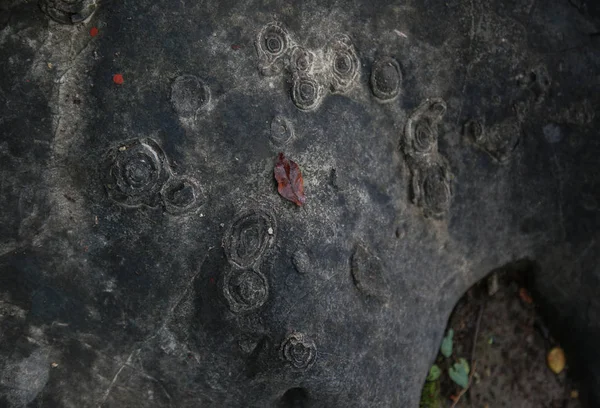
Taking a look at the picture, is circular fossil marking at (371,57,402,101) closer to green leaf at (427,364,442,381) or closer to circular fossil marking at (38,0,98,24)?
circular fossil marking at (38,0,98,24)

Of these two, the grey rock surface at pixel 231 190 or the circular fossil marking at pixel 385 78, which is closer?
the grey rock surface at pixel 231 190

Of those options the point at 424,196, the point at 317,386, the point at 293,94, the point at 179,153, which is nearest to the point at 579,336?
the point at 424,196

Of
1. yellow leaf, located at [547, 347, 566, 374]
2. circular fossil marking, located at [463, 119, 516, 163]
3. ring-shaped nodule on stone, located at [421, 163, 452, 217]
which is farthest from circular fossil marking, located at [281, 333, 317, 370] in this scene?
yellow leaf, located at [547, 347, 566, 374]

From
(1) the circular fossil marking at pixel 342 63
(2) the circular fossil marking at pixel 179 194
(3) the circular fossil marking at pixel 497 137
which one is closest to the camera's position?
(2) the circular fossil marking at pixel 179 194

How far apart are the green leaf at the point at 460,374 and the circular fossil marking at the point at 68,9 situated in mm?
2313

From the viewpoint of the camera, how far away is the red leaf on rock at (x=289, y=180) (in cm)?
228

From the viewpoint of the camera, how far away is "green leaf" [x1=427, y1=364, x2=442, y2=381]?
10.7 feet

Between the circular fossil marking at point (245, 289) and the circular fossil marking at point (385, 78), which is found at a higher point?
the circular fossil marking at point (385, 78)

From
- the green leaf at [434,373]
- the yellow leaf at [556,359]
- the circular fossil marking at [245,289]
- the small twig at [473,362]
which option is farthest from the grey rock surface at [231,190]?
the yellow leaf at [556,359]

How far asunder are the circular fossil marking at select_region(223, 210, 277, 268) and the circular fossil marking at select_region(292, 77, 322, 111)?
1.38 ft

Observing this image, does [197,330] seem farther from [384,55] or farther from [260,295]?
[384,55]

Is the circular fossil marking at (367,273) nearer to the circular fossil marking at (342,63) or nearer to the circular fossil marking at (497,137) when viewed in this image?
the circular fossil marking at (342,63)

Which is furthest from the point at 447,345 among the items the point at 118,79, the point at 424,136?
the point at 118,79

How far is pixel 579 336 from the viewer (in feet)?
10.2
